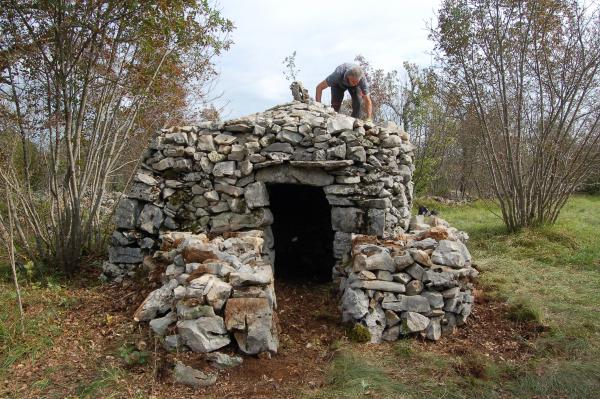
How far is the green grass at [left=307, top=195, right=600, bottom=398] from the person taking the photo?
3518mm

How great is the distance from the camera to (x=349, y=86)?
7023mm

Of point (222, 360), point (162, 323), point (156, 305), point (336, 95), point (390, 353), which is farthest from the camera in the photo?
point (336, 95)

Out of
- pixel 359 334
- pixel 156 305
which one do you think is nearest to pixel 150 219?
pixel 156 305

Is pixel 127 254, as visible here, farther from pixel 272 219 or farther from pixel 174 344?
pixel 174 344

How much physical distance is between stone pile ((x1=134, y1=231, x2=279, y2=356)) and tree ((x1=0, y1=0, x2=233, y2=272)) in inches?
101

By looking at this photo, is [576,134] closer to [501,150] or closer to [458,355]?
[501,150]

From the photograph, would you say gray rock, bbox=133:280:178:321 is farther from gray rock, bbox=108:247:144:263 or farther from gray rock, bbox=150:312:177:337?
gray rock, bbox=108:247:144:263

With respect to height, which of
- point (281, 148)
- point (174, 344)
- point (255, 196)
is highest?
point (281, 148)

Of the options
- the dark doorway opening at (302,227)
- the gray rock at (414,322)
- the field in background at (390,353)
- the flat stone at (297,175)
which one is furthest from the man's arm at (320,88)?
the gray rock at (414,322)

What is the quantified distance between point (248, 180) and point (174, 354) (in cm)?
268

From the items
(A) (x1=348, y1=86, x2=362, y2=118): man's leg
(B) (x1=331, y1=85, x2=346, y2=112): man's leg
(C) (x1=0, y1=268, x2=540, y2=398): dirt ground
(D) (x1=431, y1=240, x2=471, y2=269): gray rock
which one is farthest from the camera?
(B) (x1=331, y1=85, x2=346, y2=112): man's leg

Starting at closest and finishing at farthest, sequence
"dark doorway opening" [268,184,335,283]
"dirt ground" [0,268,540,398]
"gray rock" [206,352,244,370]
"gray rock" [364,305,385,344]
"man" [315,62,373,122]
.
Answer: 1. "dirt ground" [0,268,540,398]
2. "gray rock" [206,352,244,370]
3. "gray rock" [364,305,385,344]
4. "man" [315,62,373,122]
5. "dark doorway opening" [268,184,335,283]

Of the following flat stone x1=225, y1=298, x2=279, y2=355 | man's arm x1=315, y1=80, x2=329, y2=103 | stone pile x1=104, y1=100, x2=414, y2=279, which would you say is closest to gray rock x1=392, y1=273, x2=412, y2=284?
stone pile x1=104, y1=100, x2=414, y2=279

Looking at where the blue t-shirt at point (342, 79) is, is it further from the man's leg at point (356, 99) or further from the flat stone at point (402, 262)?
the flat stone at point (402, 262)
